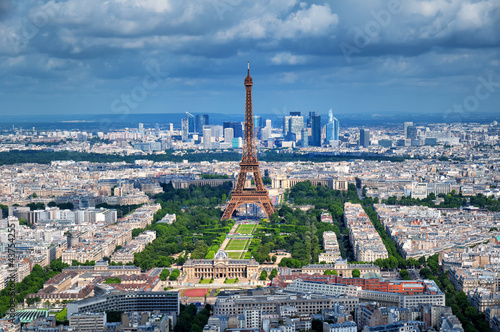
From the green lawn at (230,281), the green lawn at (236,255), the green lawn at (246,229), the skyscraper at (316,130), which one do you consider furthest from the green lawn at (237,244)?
the skyscraper at (316,130)

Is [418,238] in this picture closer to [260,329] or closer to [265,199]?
[265,199]

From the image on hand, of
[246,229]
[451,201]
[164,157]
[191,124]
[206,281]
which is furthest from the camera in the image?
[191,124]

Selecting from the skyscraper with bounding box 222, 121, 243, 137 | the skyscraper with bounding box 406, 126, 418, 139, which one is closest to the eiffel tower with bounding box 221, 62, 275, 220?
the skyscraper with bounding box 406, 126, 418, 139

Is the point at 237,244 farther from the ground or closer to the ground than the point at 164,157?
closer to the ground

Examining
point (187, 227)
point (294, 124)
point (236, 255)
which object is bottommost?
point (236, 255)

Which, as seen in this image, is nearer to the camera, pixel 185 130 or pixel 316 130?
pixel 316 130

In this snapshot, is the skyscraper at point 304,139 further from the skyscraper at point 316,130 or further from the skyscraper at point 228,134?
the skyscraper at point 228,134

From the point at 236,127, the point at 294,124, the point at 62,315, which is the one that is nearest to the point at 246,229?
the point at 62,315

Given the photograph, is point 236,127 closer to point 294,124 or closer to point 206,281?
point 294,124

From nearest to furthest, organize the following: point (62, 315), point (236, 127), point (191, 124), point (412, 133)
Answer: point (62, 315)
point (412, 133)
point (236, 127)
point (191, 124)
